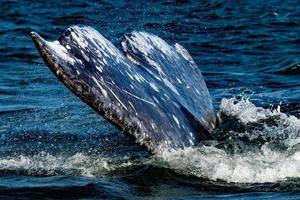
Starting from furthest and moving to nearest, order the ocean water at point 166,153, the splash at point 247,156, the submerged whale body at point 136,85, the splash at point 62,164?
the splash at point 62,164 < the splash at point 247,156 < the ocean water at point 166,153 < the submerged whale body at point 136,85

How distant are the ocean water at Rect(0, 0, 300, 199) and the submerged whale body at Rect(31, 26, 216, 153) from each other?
0.71 feet

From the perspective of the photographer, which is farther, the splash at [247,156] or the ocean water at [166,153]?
the splash at [247,156]

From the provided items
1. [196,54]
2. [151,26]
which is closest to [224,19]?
[151,26]

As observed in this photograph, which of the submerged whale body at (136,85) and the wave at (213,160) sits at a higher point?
the submerged whale body at (136,85)

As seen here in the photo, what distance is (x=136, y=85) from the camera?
7.00 meters

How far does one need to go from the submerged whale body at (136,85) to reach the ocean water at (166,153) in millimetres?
216

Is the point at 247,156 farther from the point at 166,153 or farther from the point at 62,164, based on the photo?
the point at 62,164

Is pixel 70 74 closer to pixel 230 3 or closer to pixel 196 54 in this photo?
pixel 196 54

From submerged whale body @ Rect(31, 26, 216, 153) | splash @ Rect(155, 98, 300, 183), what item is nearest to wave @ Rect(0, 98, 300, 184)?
splash @ Rect(155, 98, 300, 183)

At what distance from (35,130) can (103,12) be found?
14089mm

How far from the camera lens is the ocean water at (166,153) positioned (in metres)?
6.71

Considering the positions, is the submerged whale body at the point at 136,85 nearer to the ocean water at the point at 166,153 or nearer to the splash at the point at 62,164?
the ocean water at the point at 166,153

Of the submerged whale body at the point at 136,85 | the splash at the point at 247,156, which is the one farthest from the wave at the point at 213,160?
the submerged whale body at the point at 136,85

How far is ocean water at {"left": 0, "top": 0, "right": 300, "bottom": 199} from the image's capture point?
6711 millimetres
